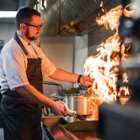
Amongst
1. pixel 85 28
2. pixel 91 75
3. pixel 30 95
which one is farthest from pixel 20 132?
pixel 85 28

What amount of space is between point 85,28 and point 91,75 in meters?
1.34

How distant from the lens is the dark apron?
2.32 meters

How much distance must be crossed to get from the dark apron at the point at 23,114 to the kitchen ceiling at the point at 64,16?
3.51 ft

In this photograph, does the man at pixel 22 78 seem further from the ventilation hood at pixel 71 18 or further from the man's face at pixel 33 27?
the ventilation hood at pixel 71 18

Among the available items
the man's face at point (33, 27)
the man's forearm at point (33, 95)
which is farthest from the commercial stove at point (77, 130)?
the man's face at point (33, 27)

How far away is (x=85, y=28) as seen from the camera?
378 cm

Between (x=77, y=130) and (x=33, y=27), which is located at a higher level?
(x=33, y=27)

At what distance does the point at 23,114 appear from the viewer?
7.68ft

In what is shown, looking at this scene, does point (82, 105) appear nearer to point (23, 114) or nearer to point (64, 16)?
point (23, 114)

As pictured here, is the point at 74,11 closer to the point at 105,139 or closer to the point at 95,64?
the point at 95,64

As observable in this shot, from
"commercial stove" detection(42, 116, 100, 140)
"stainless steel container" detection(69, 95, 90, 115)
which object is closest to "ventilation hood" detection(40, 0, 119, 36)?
"stainless steel container" detection(69, 95, 90, 115)

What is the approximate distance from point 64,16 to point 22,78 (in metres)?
2.19

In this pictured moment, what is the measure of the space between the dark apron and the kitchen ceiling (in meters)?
1.07

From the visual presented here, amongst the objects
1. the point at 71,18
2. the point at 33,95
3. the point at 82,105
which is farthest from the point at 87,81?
the point at 71,18
